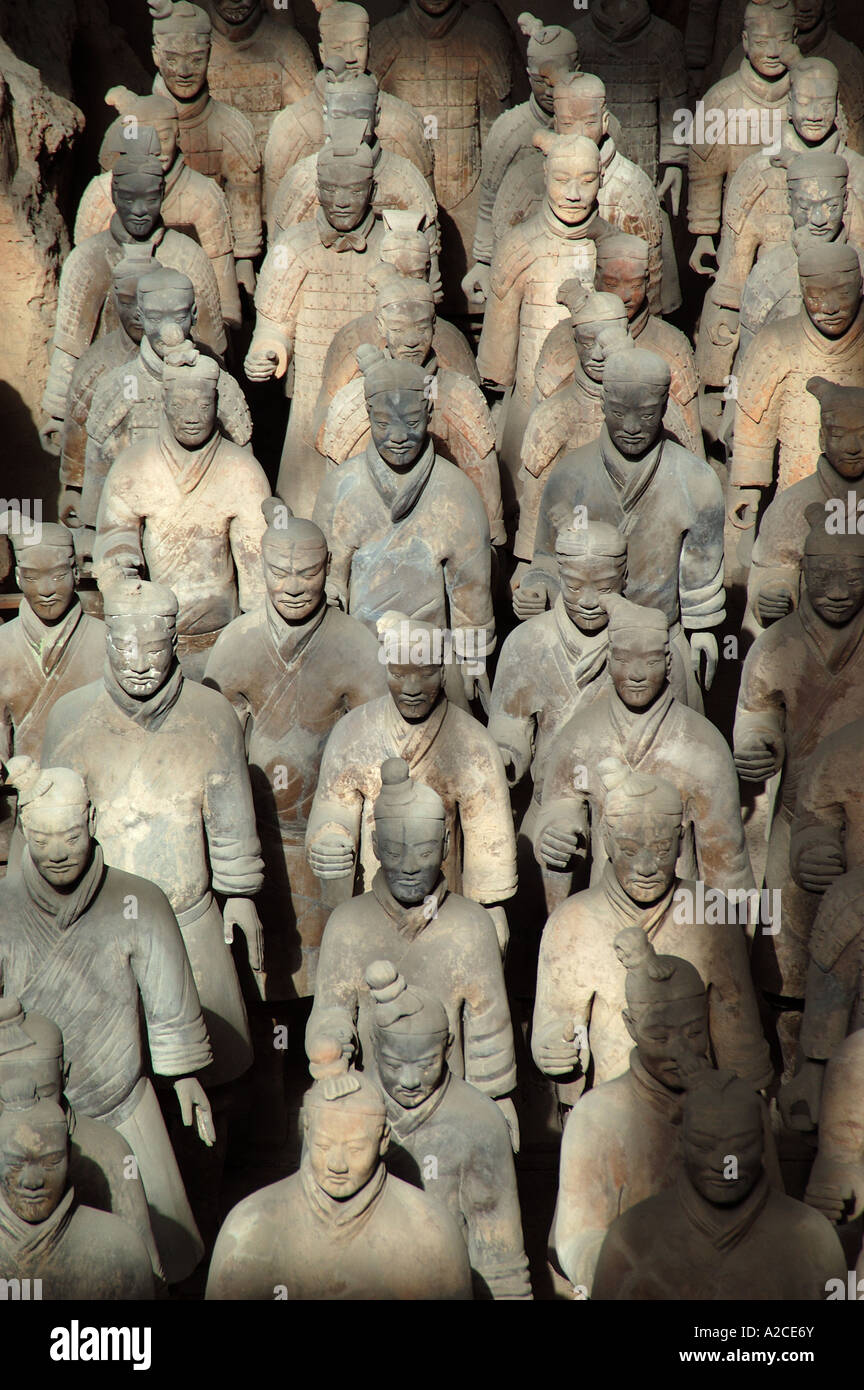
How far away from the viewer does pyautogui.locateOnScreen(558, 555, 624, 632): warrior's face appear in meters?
7.09

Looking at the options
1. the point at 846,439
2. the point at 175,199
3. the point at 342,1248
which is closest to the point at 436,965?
the point at 342,1248

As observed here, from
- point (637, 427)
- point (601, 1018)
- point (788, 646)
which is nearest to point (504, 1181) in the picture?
point (601, 1018)

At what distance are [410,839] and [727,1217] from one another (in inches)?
55.4

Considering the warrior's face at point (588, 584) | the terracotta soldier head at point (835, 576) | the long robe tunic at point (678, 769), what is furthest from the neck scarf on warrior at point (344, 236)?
the long robe tunic at point (678, 769)

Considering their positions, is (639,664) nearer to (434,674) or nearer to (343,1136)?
(434,674)

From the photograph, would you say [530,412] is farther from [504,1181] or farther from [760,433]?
[504,1181]

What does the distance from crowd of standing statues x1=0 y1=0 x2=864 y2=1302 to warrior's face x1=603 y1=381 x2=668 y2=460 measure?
2 cm

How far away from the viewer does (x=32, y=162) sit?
35.7 feet

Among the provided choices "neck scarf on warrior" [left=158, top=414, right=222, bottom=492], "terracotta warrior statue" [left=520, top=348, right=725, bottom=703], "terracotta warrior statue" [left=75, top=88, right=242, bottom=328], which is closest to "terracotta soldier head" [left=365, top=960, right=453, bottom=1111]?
"terracotta warrior statue" [left=520, top=348, right=725, bottom=703]

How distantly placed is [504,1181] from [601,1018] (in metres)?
0.59

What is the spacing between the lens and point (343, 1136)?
5.15m

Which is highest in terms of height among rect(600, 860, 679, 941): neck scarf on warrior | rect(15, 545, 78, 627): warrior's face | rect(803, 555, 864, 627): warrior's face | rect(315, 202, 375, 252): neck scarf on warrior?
rect(315, 202, 375, 252): neck scarf on warrior

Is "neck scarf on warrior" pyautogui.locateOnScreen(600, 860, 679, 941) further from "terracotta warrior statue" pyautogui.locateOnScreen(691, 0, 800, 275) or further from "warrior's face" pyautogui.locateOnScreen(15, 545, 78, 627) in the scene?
"terracotta warrior statue" pyautogui.locateOnScreen(691, 0, 800, 275)

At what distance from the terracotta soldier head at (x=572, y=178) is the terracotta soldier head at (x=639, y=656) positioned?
279 centimetres
